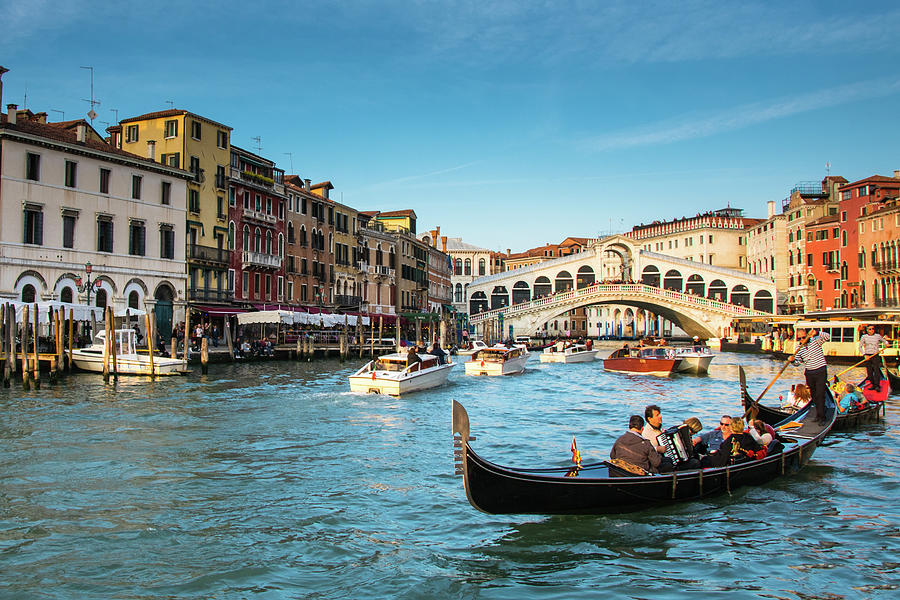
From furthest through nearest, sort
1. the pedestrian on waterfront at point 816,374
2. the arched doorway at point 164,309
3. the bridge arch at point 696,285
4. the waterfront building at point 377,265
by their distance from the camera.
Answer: the bridge arch at point 696,285
the waterfront building at point 377,265
the arched doorway at point 164,309
the pedestrian on waterfront at point 816,374

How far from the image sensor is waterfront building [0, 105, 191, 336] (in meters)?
21.0

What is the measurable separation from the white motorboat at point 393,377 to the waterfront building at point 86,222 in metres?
9.54

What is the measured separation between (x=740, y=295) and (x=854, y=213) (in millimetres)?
16050

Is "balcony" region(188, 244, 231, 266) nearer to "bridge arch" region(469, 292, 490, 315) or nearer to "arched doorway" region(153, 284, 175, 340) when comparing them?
"arched doorway" region(153, 284, 175, 340)

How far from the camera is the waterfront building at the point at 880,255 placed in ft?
119

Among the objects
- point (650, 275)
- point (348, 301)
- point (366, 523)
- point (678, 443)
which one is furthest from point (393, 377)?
point (650, 275)

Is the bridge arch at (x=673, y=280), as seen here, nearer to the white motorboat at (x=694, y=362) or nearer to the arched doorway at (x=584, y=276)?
the arched doorway at (x=584, y=276)

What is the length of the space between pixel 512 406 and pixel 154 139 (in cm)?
1811

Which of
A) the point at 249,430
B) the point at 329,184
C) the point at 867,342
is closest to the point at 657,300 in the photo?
the point at 329,184

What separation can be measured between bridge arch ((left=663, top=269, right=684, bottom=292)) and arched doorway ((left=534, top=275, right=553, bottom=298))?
28.6ft

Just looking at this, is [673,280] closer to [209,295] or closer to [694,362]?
[694,362]

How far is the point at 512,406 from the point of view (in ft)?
51.6

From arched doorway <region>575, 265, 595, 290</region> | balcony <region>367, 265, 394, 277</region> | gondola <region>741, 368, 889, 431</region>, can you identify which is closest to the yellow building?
balcony <region>367, 265, 394, 277</region>

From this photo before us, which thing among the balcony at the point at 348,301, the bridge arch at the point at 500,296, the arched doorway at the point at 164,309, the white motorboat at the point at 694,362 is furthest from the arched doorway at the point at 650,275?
the arched doorway at the point at 164,309
